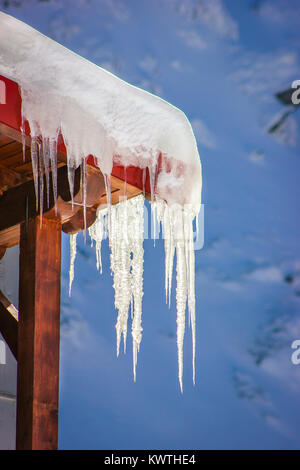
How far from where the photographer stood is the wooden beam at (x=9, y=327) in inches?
124

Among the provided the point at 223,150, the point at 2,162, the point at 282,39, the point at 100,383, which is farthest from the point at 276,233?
the point at 2,162

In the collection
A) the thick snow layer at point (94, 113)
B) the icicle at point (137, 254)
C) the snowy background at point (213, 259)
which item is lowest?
the icicle at point (137, 254)

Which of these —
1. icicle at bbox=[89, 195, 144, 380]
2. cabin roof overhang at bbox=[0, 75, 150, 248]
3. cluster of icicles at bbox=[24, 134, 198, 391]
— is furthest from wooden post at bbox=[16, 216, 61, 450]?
icicle at bbox=[89, 195, 144, 380]

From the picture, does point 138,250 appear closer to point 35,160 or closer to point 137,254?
point 137,254

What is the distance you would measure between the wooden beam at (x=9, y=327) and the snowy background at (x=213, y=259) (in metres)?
25.4

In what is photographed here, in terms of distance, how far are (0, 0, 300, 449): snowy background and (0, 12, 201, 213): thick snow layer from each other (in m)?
25.8

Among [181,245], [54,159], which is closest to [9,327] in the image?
[54,159]

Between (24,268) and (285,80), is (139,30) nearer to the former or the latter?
(285,80)

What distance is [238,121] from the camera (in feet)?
111

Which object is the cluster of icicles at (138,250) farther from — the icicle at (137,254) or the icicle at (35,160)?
the icicle at (35,160)

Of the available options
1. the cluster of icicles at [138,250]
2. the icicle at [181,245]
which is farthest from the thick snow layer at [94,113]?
the cluster of icicles at [138,250]

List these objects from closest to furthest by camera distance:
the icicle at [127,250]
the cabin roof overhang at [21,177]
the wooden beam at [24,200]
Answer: the cabin roof overhang at [21,177] < the wooden beam at [24,200] < the icicle at [127,250]
